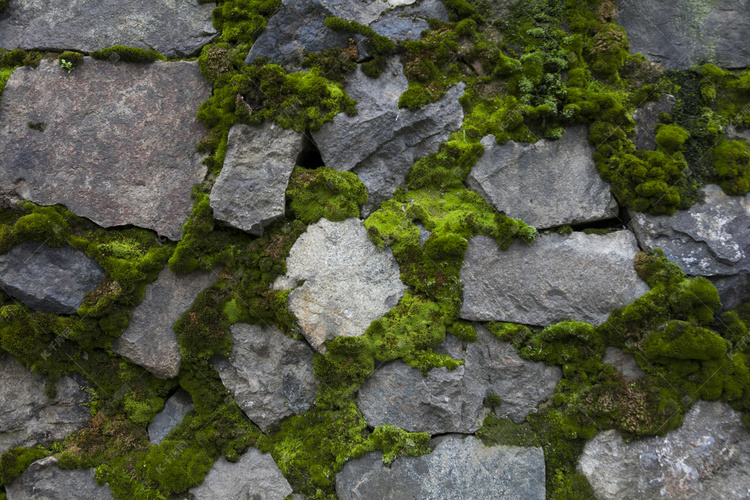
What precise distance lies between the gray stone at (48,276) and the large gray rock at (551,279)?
15.5 ft

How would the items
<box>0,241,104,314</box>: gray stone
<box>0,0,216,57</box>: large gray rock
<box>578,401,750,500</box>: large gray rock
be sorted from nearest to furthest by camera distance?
<box>578,401,750,500</box>: large gray rock < <box>0,241,104,314</box>: gray stone < <box>0,0,216,57</box>: large gray rock

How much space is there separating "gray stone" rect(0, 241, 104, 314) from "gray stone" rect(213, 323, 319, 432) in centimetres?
205

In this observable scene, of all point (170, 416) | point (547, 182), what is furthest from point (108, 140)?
point (547, 182)

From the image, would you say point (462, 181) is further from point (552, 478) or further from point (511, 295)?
point (552, 478)

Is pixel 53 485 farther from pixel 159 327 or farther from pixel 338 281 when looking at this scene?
pixel 338 281

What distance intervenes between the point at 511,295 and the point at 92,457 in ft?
18.0

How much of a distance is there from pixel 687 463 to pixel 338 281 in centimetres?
434

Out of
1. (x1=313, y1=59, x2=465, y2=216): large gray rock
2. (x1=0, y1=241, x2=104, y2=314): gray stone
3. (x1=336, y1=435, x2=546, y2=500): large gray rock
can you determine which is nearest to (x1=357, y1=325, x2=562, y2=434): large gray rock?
(x1=336, y1=435, x2=546, y2=500): large gray rock

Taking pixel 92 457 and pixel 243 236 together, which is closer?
pixel 92 457

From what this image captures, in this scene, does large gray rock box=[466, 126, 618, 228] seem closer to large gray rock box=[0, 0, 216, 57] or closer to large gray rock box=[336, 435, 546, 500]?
large gray rock box=[336, 435, 546, 500]

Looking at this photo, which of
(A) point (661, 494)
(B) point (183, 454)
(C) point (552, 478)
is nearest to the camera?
(A) point (661, 494)

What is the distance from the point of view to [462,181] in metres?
5.69

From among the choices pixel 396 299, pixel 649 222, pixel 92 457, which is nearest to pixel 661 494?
pixel 649 222

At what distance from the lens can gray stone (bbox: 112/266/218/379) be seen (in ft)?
17.4
